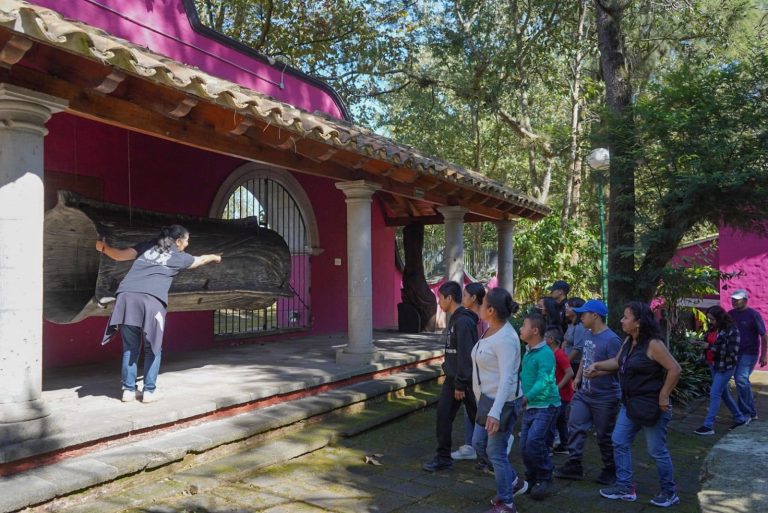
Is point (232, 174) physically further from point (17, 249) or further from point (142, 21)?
point (17, 249)

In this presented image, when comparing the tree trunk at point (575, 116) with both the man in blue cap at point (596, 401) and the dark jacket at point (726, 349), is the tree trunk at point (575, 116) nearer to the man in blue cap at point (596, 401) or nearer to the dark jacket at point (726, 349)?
the dark jacket at point (726, 349)

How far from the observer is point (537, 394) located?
13.4 ft

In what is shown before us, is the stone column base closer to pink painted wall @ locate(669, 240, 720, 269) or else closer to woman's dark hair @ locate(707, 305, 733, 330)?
woman's dark hair @ locate(707, 305, 733, 330)

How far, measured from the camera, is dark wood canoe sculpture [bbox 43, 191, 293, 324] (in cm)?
569

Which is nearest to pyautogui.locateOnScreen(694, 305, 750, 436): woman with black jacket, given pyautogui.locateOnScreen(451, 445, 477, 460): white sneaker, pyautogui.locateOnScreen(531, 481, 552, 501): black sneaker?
pyautogui.locateOnScreen(451, 445, 477, 460): white sneaker

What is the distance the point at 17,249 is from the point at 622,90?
782 centimetres

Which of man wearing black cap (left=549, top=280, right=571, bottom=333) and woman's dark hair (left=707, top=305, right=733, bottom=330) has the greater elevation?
man wearing black cap (left=549, top=280, right=571, bottom=333)

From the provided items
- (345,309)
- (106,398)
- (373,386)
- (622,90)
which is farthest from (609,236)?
(106,398)

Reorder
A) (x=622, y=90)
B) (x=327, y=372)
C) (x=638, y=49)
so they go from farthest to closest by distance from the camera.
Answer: (x=638, y=49), (x=622, y=90), (x=327, y=372)

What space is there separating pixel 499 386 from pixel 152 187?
563 centimetres

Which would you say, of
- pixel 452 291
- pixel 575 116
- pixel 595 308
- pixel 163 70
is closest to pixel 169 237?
pixel 163 70

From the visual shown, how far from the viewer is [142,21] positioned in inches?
303

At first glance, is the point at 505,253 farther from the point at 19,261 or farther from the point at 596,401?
the point at 19,261

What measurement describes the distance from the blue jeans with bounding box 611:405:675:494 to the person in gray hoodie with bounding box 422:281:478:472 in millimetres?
1102
